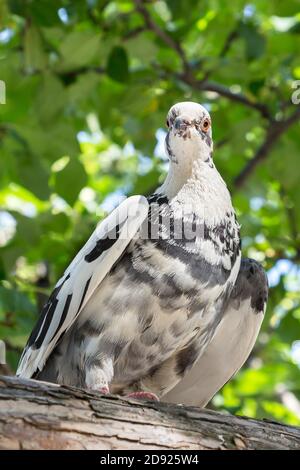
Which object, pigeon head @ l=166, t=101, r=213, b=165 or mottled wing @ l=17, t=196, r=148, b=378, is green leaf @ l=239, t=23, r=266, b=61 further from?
mottled wing @ l=17, t=196, r=148, b=378

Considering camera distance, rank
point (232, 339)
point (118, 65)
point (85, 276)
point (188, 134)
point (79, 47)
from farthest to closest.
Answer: point (118, 65), point (79, 47), point (232, 339), point (188, 134), point (85, 276)

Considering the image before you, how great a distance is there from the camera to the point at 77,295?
3.60 metres

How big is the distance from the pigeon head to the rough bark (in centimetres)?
136

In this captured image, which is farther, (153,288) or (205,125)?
(205,125)

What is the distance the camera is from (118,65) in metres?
5.14

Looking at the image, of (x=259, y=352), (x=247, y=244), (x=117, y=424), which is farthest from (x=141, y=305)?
(x=259, y=352)

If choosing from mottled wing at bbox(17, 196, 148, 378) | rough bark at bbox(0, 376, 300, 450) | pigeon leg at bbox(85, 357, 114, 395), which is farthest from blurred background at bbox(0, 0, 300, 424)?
rough bark at bbox(0, 376, 300, 450)

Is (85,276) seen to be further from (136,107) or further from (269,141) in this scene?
(269,141)

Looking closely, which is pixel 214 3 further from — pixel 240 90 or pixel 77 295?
pixel 77 295

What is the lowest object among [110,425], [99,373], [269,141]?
[99,373]

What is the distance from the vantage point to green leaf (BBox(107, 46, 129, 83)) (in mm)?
5121

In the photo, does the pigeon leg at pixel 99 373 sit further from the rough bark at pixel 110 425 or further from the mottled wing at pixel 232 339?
the mottled wing at pixel 232 339

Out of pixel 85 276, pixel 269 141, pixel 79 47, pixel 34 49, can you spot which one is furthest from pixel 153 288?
pixel 269 141

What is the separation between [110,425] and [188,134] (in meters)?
1.60
